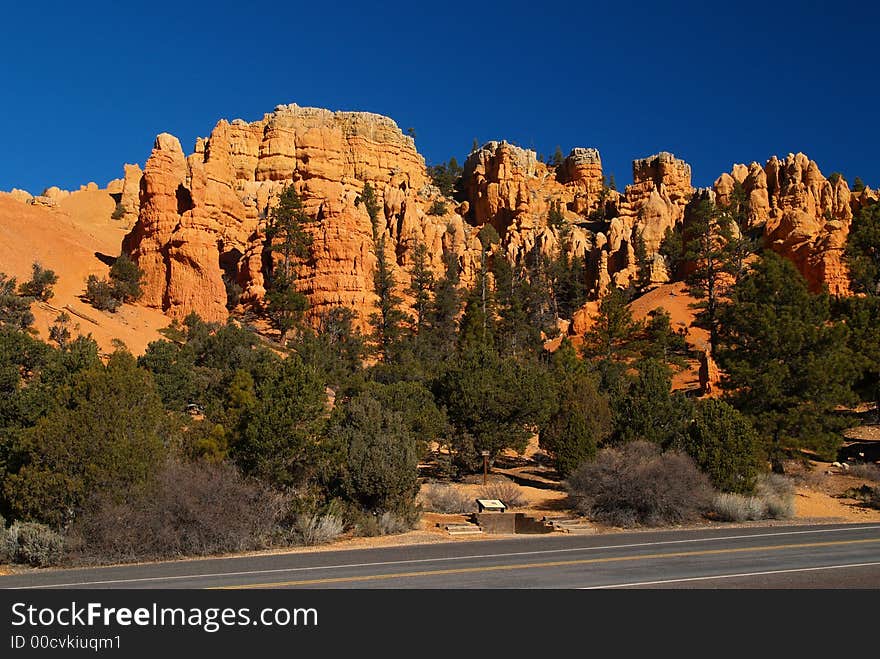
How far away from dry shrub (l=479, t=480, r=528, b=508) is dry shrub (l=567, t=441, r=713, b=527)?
7.92 ft

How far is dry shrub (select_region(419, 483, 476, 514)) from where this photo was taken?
77.8 feet

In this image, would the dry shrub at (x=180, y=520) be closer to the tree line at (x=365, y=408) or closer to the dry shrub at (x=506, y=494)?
the tree line at (x=365, y=408)

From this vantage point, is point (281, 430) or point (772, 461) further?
point (772, 461)

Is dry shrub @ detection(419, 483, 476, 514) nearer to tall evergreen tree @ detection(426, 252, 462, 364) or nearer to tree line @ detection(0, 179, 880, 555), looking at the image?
tree line @ detection(0, 179, 880, 555)

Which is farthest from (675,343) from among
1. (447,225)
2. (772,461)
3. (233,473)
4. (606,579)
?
(606,579)

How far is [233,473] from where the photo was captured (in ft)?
58.7

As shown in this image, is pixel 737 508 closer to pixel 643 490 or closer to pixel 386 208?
pixel 643 490

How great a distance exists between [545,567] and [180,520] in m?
8.54

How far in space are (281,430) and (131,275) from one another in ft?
126

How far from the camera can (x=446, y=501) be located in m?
23.9

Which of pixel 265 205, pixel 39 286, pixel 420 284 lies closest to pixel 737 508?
pixel 39 286

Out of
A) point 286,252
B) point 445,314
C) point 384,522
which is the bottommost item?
point 384,522

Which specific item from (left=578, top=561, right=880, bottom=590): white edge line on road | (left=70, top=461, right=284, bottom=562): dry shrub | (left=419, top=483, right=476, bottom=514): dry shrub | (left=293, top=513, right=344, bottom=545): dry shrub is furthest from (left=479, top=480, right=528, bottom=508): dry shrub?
(left=578, top=561, right=880, bottom=590): white edge line on road
